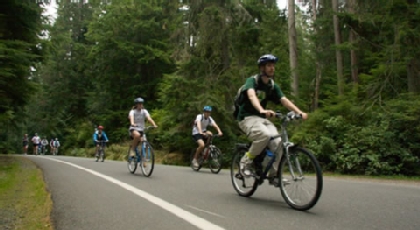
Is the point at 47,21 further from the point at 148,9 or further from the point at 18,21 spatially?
the point at 148,9

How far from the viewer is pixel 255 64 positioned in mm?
18828

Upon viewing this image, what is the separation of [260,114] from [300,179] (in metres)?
1.15

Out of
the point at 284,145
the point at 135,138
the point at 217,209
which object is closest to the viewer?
the point at 217,209

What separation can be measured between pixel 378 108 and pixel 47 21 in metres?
12.6

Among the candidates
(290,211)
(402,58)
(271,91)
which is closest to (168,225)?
(290,211)

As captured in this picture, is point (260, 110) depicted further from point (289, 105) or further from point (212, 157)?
point (212, 157)

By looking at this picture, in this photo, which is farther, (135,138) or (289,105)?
(135,138)

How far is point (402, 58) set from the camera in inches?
547

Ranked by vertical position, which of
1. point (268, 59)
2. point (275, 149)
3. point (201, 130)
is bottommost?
point (275, 149)

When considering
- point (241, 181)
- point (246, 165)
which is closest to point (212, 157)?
point (241, 181)

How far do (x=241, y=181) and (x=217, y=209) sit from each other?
1.51m

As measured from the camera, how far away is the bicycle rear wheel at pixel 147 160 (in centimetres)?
979

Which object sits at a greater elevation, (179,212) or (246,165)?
(246,165)

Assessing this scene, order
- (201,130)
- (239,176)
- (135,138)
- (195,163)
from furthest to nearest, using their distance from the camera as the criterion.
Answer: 1. (195,163)
2. (201,130)
3. (135,138)
4. (239,176)
